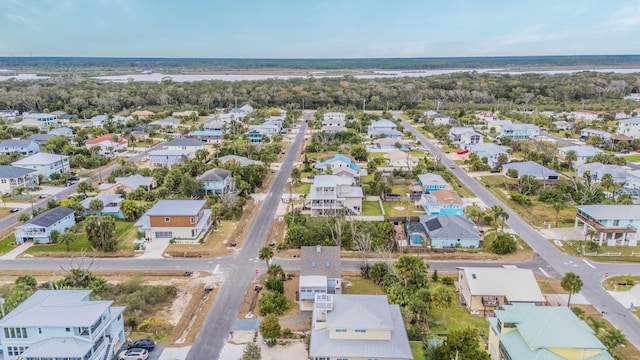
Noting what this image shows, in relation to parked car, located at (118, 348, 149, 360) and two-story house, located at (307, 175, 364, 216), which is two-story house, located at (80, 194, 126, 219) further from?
parked car, located at (118, 348, 149, 360)

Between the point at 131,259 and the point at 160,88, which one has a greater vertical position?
the point at 160,88

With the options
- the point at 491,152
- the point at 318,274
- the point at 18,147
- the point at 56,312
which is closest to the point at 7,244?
the point at 56,312

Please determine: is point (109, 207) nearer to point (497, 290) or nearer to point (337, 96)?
point (497, 290)

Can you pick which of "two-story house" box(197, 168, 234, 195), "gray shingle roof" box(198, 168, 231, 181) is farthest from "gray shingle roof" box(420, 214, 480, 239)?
"gray shingle roof" box(198, 168, 231, 181)

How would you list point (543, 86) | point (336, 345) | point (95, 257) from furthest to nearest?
point (543, 86) < point (95, 257) < point (336, 345)

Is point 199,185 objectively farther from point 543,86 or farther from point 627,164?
point 543,86

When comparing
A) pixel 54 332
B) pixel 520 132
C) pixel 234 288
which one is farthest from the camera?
pixel 520 132

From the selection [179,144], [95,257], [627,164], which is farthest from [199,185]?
[627,164]

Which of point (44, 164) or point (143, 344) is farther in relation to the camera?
point (44, 164)
